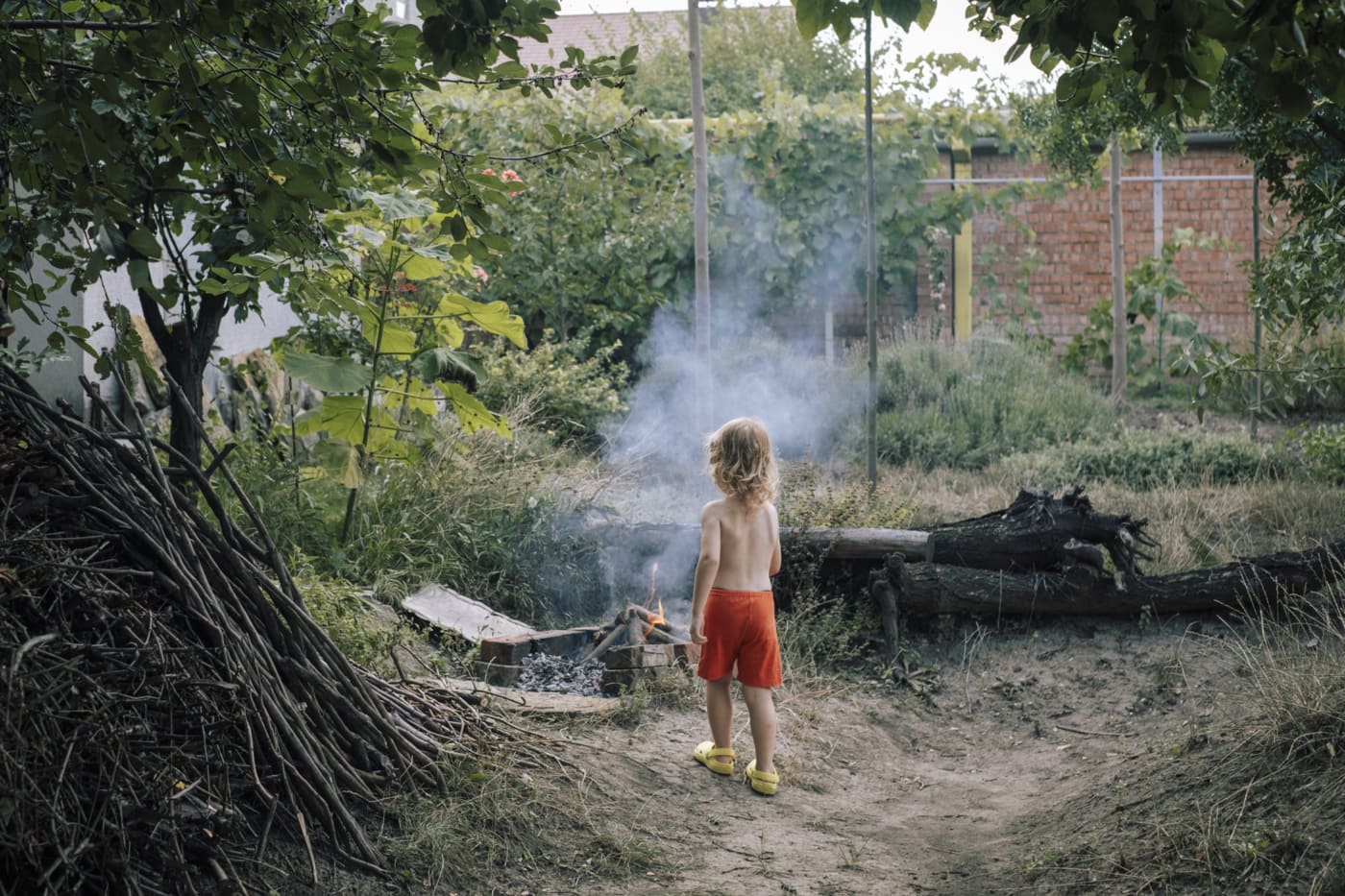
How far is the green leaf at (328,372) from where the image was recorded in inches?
253

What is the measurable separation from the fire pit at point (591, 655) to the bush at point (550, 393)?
3.64m

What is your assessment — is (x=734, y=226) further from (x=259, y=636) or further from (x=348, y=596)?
(x=259, y=636)

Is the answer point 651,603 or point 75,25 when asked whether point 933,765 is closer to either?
point 651,603

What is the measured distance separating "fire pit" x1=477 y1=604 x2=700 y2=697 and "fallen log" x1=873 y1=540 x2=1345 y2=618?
56.7 inches

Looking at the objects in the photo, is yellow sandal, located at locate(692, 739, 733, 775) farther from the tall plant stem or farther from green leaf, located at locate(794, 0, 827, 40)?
green leaf, located at locate(794, 0, 827, 40)

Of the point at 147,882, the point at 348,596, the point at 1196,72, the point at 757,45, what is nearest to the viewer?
the point at 1196,72

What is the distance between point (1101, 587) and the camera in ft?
22.7

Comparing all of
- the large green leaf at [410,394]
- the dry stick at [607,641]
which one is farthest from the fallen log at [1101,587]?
the large green leaf at [410,394]

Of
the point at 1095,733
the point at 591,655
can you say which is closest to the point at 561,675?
the point at 591,655

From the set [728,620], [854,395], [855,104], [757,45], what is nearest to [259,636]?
[728,620]

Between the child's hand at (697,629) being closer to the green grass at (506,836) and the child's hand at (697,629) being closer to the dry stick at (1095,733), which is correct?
the green grass at (506,836)

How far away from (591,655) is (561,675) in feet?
0.98

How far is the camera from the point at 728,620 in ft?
16.9

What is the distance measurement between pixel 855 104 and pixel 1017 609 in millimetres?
8376
